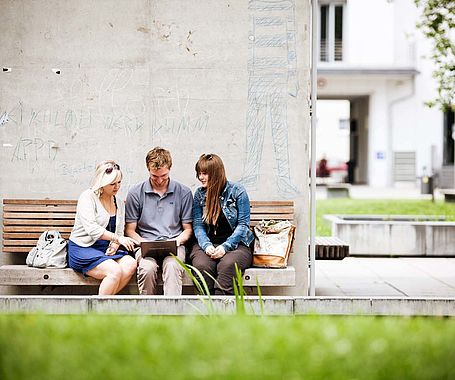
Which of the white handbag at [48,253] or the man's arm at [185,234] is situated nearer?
the white handbag at [48,253]

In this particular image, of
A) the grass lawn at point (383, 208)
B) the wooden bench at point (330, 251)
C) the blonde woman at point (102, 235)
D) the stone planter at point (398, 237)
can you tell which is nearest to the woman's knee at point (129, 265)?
the blonde woman at point (102, 235)

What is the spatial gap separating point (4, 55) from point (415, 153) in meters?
33.7

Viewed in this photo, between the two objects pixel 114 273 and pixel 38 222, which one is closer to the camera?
pixel 114 273

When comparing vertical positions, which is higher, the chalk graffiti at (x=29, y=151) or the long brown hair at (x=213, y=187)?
the chalk graffiti at (x=29, y=151)

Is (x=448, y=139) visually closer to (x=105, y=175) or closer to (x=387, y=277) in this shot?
(x=387, y=277)

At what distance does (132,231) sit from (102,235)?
1.21ft

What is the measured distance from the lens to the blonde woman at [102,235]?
27.5 ft

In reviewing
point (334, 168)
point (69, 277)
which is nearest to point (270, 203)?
point (69, 277)

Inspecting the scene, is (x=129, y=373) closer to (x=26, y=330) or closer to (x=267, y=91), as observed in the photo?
(x=26, y=330)

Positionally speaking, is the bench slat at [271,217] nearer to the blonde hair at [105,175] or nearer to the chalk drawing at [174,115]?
the chalk drawing at [174,115]

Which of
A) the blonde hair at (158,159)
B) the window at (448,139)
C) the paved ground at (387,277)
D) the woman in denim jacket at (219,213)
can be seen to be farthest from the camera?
the window at (448,139)

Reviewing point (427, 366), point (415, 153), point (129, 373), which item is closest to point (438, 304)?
point (427, 366)

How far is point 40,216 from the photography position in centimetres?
916

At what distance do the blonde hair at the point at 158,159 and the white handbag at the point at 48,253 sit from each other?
107 cm
